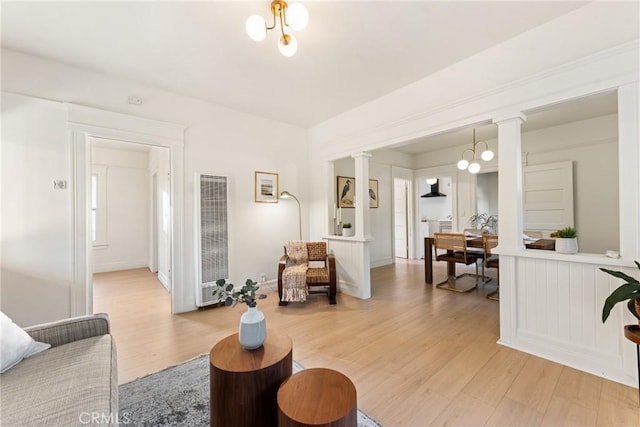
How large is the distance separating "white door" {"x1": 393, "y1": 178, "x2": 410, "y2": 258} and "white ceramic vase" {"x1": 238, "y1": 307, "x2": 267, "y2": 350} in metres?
5.69

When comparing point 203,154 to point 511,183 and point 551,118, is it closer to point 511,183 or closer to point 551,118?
point 511,183

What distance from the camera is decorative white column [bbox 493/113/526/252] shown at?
90.6 inches

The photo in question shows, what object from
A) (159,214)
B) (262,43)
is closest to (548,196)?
(262,43)

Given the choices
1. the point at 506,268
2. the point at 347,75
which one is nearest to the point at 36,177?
the point at 347,75

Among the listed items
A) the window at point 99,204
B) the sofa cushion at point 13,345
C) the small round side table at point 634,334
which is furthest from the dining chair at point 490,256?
the window at point 99,204

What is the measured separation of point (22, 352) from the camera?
1.29 metres

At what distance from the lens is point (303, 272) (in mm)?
3461

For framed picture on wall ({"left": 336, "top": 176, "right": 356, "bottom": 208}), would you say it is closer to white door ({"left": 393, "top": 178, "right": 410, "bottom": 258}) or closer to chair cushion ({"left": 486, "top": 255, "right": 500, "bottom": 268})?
white door ({"left": 393, "top": 178, "right": 410, "bottom": 258})

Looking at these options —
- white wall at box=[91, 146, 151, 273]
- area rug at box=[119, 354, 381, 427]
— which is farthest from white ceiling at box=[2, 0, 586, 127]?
white wall at box=[91, 146, 151, 273]

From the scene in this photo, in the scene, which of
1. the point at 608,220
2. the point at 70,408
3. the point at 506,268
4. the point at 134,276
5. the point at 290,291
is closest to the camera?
the point at 70,408

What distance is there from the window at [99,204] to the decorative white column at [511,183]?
7.22 metres

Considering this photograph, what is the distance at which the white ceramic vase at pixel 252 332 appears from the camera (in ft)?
4.79

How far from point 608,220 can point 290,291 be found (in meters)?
4.81

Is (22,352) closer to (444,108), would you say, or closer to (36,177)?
(36,177)
